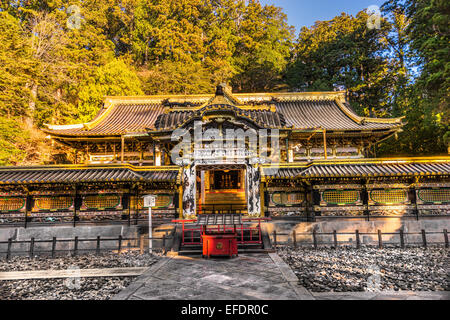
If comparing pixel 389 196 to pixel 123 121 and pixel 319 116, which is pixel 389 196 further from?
pixel 123 121

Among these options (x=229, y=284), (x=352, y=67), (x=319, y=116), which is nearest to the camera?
(x=229, y=284)

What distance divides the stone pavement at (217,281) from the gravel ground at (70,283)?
0.77 metres

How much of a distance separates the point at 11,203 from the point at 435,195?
25.5 metres

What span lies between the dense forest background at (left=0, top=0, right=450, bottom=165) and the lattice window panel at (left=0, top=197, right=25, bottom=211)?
19.3 ft

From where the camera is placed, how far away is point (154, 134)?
16078mm

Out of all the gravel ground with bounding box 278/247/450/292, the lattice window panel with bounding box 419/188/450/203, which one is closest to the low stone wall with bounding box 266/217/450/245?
the lattice window panel with bounding box 419/188/450/203

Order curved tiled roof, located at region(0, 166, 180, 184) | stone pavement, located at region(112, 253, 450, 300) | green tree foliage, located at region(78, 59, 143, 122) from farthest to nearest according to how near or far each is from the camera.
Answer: green tree foliage, located at region(78, 59, 143, 122) → curved tiled roof, located at region(0, 166, 180, 184) → stone pavement, located at region(112, 253, 450, 300)

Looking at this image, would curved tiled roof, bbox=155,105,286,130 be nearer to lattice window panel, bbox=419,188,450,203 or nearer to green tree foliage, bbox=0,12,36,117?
lattice window panel, bbox=419,188,450,203

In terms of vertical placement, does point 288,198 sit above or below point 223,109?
below

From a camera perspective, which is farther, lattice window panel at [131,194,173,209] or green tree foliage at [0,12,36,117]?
green tree foliage at [0,12,36,117]

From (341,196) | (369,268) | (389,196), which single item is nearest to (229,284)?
(369,268)

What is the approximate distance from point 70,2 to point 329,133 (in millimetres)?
39325

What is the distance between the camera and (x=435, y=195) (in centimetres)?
1464

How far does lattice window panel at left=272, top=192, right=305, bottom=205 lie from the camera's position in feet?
50.4
